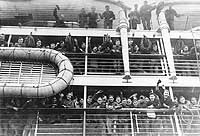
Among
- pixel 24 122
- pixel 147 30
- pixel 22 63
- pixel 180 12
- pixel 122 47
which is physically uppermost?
pixel 180 12

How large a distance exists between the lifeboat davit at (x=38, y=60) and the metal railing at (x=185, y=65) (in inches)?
140

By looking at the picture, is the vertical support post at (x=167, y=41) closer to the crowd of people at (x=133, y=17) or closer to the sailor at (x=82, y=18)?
A: the crowd of people at (x=133, y=17)

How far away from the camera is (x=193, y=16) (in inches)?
536

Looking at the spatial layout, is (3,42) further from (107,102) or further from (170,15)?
(170,15)

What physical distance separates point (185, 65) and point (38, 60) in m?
4.83

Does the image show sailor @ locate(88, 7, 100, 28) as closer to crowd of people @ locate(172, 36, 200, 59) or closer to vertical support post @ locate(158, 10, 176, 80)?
vertical support post @ locate(158, 10, 176, 80)

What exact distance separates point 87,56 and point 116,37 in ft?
4.73

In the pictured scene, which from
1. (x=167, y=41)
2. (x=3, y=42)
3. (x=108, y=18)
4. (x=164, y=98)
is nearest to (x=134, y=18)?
(x=108, y=18)

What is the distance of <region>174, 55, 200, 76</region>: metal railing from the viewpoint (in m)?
10.8

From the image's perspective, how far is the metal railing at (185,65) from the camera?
35.4 feet

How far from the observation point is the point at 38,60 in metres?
10.1

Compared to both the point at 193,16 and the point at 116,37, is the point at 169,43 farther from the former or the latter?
the point at 193,16

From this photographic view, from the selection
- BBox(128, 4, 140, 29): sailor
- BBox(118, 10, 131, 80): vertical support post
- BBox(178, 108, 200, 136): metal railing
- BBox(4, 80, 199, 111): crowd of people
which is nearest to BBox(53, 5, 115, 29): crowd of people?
BBox(118, 10, 131, 80): vertical support post

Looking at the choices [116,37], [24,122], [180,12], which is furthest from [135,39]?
[24,122]
